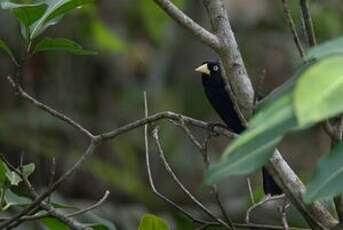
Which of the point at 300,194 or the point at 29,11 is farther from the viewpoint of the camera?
the point at 29,11

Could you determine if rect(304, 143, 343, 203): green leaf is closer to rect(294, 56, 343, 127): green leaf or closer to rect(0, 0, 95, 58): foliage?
rect(294, 56, 343, 127): green leaf

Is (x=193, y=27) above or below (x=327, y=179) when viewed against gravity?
above

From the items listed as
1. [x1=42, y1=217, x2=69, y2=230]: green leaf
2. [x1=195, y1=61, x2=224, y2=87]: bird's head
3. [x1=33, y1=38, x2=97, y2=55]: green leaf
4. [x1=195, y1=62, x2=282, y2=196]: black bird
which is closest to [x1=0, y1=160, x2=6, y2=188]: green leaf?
[x1=42, y1=217, x2=69, y2=230]: green leaf

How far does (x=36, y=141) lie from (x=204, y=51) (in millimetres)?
1176

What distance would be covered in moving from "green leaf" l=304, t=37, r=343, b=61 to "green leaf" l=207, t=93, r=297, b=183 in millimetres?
53

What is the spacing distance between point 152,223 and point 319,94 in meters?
1.02

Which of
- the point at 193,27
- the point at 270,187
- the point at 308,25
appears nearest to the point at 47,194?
the point at 193,27

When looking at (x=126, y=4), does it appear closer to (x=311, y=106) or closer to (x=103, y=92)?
(x=103, y=92)

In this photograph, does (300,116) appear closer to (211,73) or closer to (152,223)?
(152,223)

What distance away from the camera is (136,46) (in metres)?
5.70

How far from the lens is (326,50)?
→ 3.34 ft

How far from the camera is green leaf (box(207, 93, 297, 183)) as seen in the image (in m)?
0.98

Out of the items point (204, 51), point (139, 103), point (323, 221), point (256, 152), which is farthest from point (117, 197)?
point (256, 152)

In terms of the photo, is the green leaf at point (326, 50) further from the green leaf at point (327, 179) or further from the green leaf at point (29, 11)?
the green leaf at point (29, 11)
